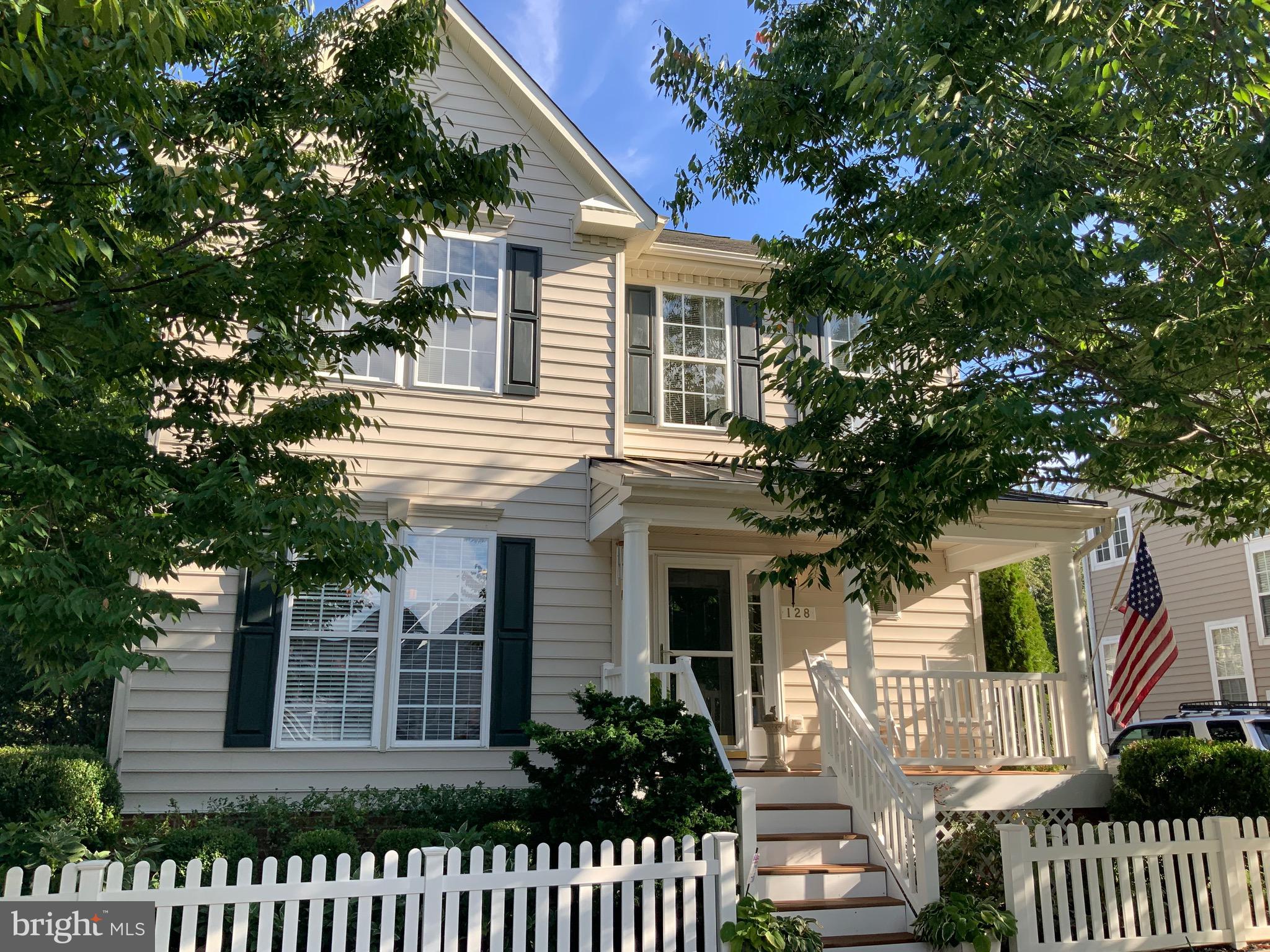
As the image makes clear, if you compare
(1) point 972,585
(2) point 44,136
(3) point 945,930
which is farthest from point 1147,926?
(2) point 44,136

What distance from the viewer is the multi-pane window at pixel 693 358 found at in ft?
39.0

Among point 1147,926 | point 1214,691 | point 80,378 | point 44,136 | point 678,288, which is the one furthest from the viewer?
point 1214,691

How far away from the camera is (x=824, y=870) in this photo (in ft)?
25.6

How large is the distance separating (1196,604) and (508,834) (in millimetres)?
17945

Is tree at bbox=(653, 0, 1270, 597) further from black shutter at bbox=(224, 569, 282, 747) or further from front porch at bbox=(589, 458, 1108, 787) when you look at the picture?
black shutter at bbox=(224, 569, 282, 747)

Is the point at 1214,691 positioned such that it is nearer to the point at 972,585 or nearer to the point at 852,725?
the point at 972,585

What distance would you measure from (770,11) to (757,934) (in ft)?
23.5

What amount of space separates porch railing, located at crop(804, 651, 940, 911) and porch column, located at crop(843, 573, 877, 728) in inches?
7.0

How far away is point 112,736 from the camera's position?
9.08 meters

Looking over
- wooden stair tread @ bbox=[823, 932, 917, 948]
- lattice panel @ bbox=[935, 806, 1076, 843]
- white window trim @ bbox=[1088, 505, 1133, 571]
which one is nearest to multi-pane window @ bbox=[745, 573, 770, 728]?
lattice panel @ bbox=[935, 806, 1076, 843]

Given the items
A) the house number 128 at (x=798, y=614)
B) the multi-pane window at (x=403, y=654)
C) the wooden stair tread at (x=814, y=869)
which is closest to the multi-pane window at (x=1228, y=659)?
the house number 128 at (x=798, y=614)

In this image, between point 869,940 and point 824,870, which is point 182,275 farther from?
point 869,940

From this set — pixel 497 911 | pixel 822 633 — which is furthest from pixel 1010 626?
pixel 497 911

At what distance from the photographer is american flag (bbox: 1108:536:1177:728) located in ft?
36.4
